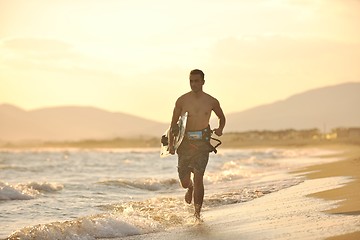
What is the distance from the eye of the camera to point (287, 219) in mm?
7227

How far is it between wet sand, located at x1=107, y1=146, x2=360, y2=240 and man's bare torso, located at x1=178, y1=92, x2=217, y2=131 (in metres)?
1.33

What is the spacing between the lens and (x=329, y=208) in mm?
7684

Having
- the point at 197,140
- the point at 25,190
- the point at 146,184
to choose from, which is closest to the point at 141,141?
the point at 146,184

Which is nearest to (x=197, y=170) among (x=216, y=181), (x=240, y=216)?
(x=240, y=216)

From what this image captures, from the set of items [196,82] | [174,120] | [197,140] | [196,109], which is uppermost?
[196,82]

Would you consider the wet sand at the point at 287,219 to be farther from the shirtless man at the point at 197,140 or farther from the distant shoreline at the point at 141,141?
the distant shoreline at the point at 141,141

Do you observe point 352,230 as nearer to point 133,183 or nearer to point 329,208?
point 329,208

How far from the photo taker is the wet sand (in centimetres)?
618

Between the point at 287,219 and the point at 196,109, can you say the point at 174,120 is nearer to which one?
the point at 196,109

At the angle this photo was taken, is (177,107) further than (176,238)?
Yes

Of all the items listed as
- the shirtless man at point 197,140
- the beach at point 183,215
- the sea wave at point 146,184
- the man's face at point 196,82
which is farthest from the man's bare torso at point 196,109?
the sea wave at point 146,184

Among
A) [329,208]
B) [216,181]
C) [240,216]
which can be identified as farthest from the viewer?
[216,181]

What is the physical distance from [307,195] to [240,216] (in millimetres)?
1895

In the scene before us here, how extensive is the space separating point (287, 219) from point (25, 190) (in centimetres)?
778
